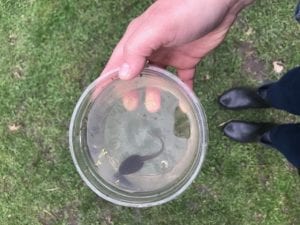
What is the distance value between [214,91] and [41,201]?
2.65ft

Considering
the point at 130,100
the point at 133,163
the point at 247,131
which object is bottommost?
the point at 247,131

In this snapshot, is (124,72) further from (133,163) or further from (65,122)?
(65,122)

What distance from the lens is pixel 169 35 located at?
1621 millimetres

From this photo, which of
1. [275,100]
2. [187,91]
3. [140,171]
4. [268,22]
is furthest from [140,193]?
[268,22]

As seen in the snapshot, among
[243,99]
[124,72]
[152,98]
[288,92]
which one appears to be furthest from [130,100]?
[243,99]

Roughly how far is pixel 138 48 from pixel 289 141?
67 centimetres

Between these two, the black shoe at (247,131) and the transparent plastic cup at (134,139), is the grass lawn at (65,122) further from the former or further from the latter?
the transparent plastic cup at (134,139)

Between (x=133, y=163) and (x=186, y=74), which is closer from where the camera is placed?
(x=133, y=163)

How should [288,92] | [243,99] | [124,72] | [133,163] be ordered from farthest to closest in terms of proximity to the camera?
[243,99] → [288,92] → [133,163] → [124,72]

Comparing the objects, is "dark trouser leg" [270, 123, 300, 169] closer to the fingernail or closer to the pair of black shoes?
the pair of black shoes

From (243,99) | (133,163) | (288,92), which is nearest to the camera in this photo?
(133,163)

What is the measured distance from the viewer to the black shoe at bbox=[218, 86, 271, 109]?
7.18ft

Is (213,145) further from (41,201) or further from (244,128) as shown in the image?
(41,201)

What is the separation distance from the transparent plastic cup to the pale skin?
23 millimetres
